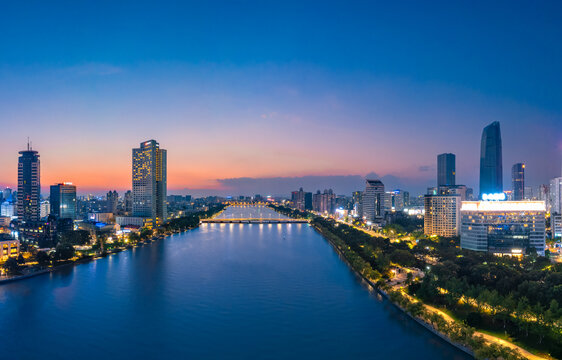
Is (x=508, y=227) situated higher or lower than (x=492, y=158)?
lower

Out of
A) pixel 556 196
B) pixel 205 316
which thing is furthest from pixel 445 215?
pixel 205 316

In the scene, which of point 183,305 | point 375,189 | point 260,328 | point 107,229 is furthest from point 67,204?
point 260,328

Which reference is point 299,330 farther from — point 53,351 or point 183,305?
point 53,351

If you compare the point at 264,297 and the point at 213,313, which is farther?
the point at 264,297

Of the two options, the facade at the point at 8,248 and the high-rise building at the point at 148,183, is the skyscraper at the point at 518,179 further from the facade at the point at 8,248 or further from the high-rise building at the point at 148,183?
the facade at the point at 8,248

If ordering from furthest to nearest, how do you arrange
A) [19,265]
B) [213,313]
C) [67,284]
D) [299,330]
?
[19,265]
[67,284]
[213,313]
[299,330]

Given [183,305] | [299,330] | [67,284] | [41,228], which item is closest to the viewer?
[299,330]

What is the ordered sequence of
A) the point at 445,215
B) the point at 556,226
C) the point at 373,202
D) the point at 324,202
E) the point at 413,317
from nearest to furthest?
1. the point at 413,317
2. the point at 556,226
3. the point at 445,215
4. the point at 373,202
5. the point at 324,202

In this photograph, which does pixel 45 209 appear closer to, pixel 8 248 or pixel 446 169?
pixel 8 248
